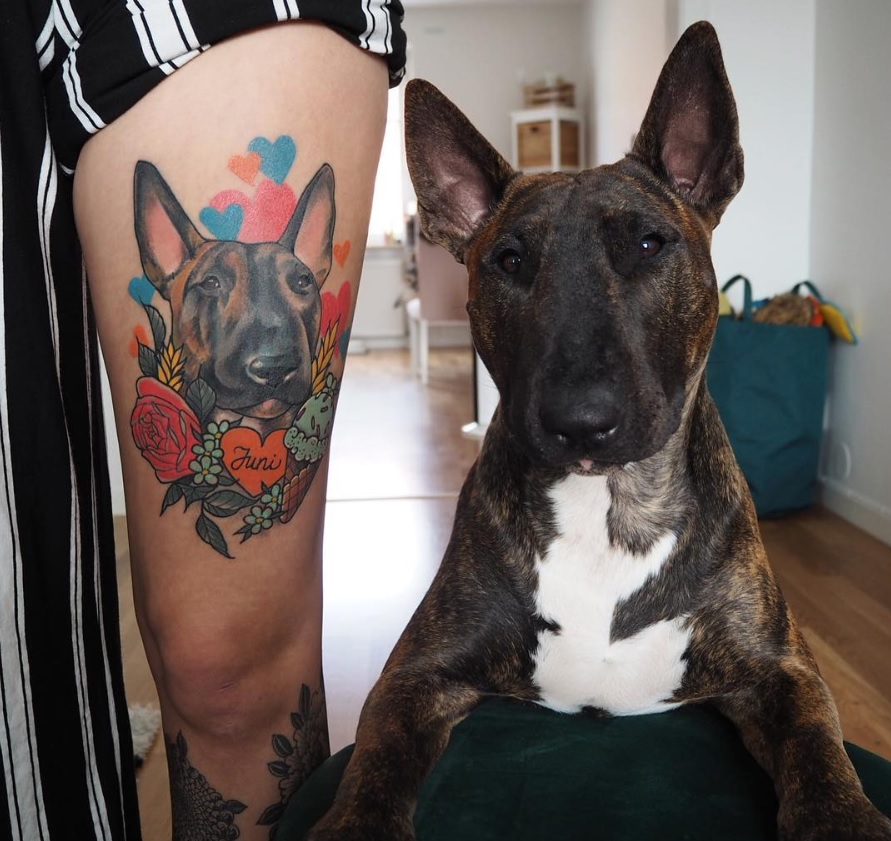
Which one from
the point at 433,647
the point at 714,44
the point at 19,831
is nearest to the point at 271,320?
the point at 433,647

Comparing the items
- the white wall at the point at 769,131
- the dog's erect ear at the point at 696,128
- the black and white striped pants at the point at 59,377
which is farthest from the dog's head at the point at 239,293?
the white wall at the point at 769,131

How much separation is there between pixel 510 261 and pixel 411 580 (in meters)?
1.94

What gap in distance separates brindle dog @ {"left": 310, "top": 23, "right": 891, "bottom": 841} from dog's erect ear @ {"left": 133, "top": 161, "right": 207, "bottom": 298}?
0.44m

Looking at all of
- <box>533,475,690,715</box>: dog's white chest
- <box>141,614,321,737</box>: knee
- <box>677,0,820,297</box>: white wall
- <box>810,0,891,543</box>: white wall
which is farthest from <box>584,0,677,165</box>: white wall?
<box>141,614,321,737</box>: knee

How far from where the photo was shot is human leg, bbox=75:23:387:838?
105 centimetres

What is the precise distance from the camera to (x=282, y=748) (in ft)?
4.01

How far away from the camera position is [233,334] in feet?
3.57

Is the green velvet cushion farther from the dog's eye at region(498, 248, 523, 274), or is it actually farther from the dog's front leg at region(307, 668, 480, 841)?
the dog's eye at region(498, 248, 523, 274)

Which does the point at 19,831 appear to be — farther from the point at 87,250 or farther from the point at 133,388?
the point at 87,250

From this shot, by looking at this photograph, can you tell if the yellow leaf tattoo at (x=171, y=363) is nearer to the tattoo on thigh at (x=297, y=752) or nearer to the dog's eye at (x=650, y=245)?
the tattoo on thigh at (x=297, y=752)

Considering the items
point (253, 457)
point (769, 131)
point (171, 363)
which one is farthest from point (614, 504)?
point (769, 131)

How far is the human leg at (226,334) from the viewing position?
3.46 ft

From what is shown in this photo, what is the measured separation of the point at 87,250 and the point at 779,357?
2905 mm

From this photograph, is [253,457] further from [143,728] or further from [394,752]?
[143,728]
